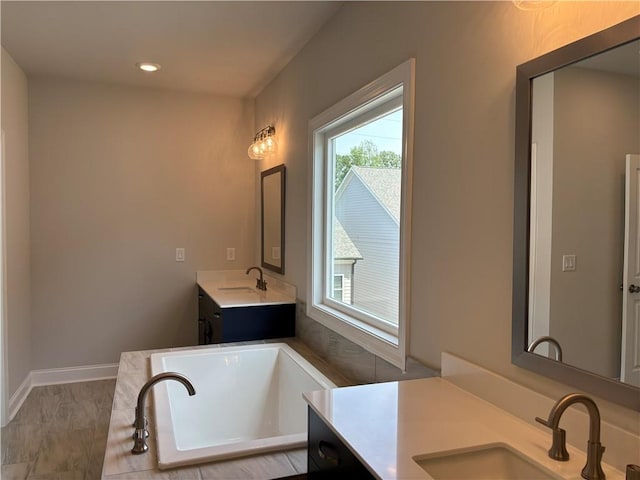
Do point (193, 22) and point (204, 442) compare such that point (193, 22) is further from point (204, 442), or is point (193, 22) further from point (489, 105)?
point (204, 442)

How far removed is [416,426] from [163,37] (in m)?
2.74

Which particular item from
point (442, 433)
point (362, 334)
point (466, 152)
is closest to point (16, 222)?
point (362, 334)

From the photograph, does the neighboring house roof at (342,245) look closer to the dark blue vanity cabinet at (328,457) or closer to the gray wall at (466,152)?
the gray wall at (466,152)

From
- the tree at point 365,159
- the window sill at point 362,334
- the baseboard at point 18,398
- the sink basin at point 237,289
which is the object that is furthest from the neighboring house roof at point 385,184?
the baseboard at point 18,398

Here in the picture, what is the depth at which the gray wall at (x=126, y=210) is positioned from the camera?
3.88 metres

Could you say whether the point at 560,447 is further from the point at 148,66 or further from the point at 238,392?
the point at 148,66

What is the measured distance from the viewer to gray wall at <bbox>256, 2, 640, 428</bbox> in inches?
52.1

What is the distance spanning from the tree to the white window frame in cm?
12

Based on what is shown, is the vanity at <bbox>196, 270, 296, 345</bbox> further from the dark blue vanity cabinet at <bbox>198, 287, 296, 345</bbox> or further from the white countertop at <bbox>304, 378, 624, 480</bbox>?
the white countertop at <bbox>304, 378, 624, 480</bbox>

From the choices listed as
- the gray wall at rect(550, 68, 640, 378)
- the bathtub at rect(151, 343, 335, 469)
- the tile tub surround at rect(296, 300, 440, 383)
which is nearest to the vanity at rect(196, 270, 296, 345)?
the tile tub surround at rect(296, 300, 440, 383)

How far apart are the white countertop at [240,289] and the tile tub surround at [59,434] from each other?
1134mm

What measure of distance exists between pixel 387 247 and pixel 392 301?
0.26 metres

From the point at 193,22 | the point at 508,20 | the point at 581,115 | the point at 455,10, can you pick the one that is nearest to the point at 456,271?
the point at 581,115

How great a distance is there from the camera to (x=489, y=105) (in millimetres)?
1457
